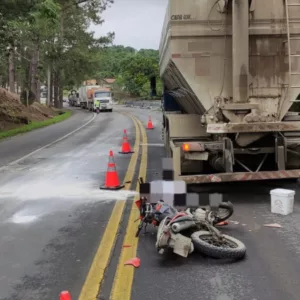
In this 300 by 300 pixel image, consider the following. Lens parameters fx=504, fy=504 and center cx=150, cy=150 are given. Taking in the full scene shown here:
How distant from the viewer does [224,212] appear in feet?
21.5

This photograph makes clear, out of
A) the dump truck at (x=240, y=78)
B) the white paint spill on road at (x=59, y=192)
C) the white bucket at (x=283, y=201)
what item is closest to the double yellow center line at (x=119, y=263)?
the white paint spill on road at (x=59, y=192)

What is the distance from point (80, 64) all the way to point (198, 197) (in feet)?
166

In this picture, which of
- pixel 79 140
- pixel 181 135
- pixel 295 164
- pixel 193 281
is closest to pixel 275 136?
pixel 295 164

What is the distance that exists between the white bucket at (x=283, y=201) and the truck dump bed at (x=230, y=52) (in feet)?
4.35

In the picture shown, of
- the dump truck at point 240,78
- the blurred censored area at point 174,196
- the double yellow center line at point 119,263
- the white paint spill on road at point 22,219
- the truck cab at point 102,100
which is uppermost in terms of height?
the truck cab at point 102,100

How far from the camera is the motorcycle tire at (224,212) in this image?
643cm

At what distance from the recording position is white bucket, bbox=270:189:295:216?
287 inches

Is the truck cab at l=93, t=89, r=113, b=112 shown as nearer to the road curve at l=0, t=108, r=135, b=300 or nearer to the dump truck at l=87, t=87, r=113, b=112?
the dump truck at l=87, t=87, r=113, b=112

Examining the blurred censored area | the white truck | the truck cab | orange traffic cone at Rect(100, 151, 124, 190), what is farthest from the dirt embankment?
the blurred censored area

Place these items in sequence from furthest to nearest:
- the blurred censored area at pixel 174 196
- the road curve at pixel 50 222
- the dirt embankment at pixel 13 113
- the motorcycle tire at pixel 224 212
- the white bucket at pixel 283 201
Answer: the dirt embankment at pixel 13 113, the white bucket at pixel 283 201, the blurred censored area at pixel 174 196, the motorcycle tire at pixel 224 212, the road curve at pixel 50 222

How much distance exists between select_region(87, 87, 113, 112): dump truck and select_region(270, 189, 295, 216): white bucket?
4886cm

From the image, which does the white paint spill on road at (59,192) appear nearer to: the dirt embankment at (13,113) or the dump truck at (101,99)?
the dirt embankment at (13,113)

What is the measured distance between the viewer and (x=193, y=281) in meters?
4.82

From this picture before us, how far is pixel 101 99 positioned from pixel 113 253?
2021 inches
